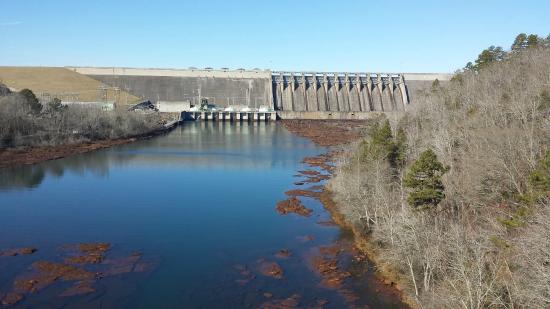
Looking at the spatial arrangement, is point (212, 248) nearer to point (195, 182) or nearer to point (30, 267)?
point (30, 267)

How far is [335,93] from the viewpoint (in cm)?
7756

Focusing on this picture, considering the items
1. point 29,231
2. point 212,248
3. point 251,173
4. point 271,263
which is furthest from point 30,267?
point 251,173

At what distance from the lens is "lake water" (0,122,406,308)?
43.4 feet

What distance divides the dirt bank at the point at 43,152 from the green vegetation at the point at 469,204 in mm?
22310

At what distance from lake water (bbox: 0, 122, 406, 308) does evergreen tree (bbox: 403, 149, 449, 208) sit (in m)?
2.92

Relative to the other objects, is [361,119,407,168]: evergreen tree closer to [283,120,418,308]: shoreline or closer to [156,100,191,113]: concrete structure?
[283,120,418,308]: shoreline

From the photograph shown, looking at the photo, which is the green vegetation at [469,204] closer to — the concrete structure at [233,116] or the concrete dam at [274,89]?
the concrete structure at [233,116]

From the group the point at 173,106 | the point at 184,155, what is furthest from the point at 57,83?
the point at 184,155

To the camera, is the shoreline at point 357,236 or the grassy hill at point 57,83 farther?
the grassy hill at point 57,83

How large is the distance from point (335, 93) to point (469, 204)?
6320 centimetres

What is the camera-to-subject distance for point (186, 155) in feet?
126

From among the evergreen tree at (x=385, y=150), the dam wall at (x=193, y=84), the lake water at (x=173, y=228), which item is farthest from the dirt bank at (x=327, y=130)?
the evergreen tree at (x=385, y=150)

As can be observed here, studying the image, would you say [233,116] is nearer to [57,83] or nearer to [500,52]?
[57,83]

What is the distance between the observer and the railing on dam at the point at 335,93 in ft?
249
